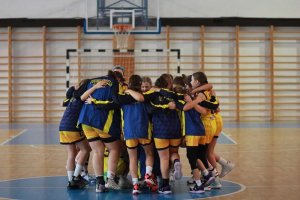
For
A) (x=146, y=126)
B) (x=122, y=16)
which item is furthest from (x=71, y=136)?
(x=122, y=16)

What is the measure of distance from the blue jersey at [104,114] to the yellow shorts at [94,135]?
0.07 meters

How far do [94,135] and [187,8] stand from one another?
1516cm

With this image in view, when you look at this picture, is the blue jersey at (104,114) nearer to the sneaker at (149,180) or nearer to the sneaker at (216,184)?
the sneaker at (149,180)

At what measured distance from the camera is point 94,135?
8.17m

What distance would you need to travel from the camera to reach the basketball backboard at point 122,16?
19.5 m

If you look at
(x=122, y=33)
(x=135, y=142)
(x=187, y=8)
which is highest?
(x=187, y=8)

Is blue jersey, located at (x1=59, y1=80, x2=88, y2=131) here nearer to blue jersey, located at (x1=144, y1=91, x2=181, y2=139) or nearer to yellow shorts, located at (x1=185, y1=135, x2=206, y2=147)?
blue jersey, located at (x1=144, y1=91, x2=181, y2=139)

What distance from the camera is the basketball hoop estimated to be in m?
19.2

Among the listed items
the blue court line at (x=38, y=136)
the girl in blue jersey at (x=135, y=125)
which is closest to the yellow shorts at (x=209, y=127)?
the girl in blue jersey at (x=135, y=125)

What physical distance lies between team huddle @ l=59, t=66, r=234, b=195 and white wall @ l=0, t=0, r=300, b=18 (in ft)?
47.0

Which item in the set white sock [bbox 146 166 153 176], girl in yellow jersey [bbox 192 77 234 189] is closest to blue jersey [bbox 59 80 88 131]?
white sock [bbox 146 166 153 176]

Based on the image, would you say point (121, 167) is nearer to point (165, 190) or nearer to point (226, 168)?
point (165, 190)

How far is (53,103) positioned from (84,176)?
45.1 ft

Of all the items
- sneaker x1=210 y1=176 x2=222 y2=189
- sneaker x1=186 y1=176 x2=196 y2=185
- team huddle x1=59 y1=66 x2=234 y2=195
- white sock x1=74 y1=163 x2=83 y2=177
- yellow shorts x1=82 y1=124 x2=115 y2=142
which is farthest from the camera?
sneaker x1=186 y1=176 x2=196 y2=185
